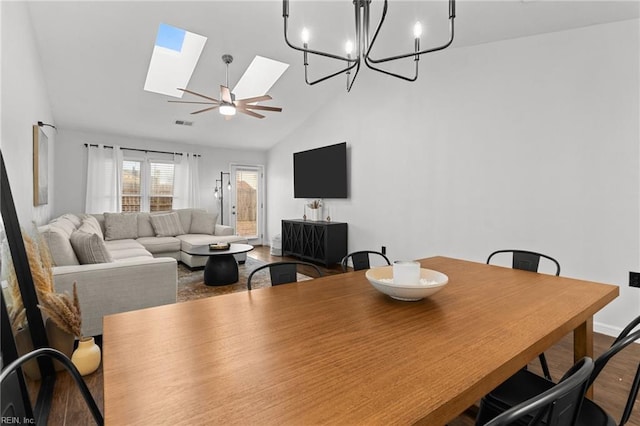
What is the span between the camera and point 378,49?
3820mm

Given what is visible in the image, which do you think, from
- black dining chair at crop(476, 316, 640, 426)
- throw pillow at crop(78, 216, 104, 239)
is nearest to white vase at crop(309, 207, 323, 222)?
throw pillow at crop(78, 216, 104, 239)

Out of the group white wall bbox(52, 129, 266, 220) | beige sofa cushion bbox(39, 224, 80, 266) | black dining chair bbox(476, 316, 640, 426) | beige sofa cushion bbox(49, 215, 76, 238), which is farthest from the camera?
white wall bbox(52, 129, 266, 220)

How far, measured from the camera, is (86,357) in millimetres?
2078

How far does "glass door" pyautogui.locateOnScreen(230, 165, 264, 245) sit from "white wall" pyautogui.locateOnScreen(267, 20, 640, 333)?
339cm

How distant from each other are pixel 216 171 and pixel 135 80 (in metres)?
2.98

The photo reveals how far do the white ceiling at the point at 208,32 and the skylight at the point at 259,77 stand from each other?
0.41 feet

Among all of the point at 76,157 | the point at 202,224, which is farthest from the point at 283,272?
the point at 76,157

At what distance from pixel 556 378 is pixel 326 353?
1998 millimetres

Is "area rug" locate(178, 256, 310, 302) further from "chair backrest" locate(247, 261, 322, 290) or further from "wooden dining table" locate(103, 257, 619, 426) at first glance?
"wooden dining table" locate(103, 257, 619, 426)

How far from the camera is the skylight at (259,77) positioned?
455 centimetres

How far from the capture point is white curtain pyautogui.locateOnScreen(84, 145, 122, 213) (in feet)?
18.2

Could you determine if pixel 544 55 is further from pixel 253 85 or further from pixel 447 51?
pixel 253 85

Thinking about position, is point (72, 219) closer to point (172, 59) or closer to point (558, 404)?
point (172, 59)

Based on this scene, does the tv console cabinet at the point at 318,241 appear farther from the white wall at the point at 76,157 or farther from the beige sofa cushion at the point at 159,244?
the white wall at the point at 76,157
